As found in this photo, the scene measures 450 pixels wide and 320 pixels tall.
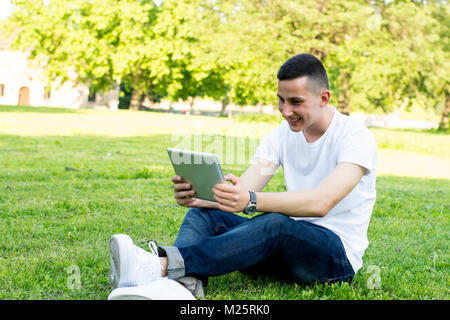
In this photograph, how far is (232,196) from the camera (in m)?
2.94

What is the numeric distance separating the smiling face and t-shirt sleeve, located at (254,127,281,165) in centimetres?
42

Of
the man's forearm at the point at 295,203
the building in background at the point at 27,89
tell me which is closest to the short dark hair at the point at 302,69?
the man's forearm at the point at 295,203

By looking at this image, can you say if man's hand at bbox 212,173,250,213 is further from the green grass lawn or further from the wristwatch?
the green grass lawn

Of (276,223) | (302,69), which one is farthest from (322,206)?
(302,69)

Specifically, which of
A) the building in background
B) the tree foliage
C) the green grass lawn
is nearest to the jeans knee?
the green grass lawn

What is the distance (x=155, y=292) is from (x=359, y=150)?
152 cm

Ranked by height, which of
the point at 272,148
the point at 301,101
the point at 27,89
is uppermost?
the point at 27,89

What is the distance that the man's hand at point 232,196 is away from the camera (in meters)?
2.94

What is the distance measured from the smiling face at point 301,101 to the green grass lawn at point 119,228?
1109 millimetres

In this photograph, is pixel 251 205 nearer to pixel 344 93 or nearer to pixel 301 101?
pixel 301 101

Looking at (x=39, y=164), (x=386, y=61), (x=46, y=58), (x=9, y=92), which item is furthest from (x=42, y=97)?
(x=39, y=164)

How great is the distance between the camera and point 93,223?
512 cm
